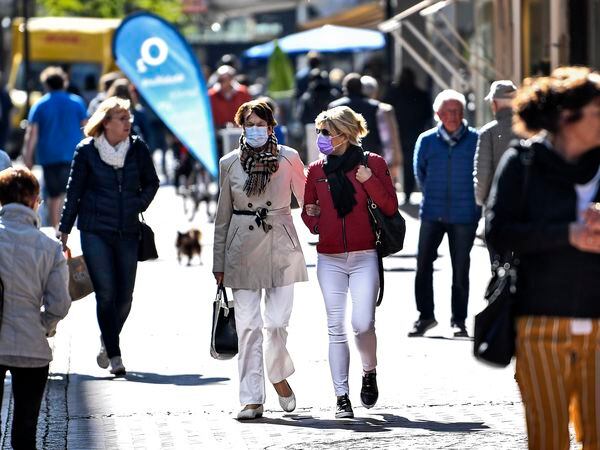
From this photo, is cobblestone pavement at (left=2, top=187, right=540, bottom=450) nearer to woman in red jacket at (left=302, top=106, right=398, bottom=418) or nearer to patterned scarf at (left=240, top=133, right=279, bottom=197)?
woman in red jacket at (left=302, top=106, right=398, bottom=418)

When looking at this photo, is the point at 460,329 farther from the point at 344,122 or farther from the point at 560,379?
the point at 560,379

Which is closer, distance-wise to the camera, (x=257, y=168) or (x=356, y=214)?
(x=356, y=214)

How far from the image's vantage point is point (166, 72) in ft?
67.9

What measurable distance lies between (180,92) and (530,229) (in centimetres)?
1544

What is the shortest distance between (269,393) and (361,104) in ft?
27.4

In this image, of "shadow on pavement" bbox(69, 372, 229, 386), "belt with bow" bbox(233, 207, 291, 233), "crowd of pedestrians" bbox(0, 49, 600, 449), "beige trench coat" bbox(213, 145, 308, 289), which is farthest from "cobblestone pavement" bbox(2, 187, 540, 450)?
"belt with bow" bbox(233, 207, 291, 233)

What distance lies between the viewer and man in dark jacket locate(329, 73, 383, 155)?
58.3 feet

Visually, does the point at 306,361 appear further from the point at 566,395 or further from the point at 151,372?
the point at 566,395

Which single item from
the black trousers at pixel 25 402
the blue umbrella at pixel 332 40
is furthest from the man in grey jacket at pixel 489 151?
the blue umbrella at pixel 332 40

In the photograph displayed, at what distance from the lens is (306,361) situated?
1112 cm

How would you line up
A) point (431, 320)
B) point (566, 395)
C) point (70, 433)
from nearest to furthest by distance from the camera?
point (566, 395) < point (70, 433) < point (431, 320)

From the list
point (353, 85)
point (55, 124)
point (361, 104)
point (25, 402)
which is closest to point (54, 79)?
point (55, 124)

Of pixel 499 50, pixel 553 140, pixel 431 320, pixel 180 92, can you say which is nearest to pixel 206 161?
pixel 180 92

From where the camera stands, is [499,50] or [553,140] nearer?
[553,140]
